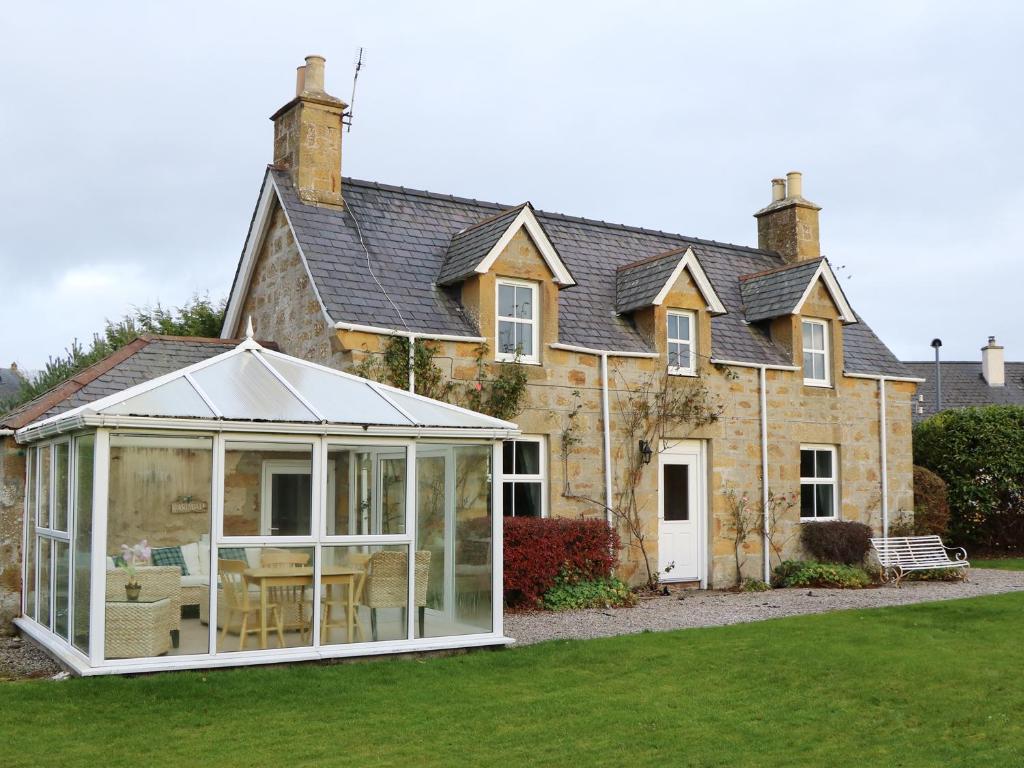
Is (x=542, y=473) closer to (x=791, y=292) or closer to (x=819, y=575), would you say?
(x=819, y=575)

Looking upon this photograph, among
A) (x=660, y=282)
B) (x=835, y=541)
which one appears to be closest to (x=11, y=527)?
(x=660, y=282)

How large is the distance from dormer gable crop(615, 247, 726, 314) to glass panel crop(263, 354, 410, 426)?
6918 mm

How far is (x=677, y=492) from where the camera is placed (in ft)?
55.5

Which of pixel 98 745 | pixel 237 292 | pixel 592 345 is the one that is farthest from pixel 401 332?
pixel 98 745

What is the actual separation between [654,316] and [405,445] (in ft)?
23.5

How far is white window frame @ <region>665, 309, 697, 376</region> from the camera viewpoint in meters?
16.7

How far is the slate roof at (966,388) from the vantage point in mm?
42156

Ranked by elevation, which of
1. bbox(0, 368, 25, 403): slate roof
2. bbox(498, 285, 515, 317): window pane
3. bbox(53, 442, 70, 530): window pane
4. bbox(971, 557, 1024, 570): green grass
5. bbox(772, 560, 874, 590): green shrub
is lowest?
bbox(971, 557, 1024, 570): green grass

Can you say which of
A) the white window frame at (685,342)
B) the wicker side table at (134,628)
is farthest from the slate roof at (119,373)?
the white window frame at (685,342)

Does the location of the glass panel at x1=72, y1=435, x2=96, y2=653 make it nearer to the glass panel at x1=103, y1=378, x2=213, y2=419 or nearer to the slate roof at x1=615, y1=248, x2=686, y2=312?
the glass panel at x1=103, y1=378, x2=213, y2=419

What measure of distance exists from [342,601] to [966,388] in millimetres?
38588

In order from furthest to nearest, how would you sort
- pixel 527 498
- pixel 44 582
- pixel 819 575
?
pixel 819 575
pixel 527 498
pixel 44 582

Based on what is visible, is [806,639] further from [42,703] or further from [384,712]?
[42,703]

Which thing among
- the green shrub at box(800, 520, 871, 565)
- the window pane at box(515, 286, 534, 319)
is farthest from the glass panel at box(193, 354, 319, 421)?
the green shrub at box(800, 520, 871, 565)
